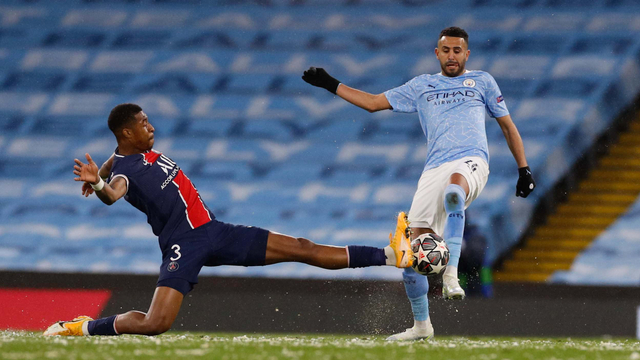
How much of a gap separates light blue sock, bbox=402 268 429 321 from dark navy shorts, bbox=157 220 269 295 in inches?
41.5

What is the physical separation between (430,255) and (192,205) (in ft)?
4.43

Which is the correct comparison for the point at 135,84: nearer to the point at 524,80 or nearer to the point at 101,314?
the point at 101,314

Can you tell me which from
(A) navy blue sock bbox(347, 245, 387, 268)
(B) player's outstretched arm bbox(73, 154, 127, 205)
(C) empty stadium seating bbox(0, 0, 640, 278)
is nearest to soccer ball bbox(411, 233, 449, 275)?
(A) navy blue sock bbox(347, 245, 387, 268)

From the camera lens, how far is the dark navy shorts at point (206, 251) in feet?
15.5

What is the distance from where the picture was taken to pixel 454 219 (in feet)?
16.3

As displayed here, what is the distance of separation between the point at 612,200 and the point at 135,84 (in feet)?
19.2

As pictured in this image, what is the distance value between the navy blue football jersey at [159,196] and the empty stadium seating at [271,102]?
4651mm

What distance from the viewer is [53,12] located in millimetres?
11047

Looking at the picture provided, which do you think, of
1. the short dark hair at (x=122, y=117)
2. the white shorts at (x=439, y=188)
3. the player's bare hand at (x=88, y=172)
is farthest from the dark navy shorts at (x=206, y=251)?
the white shorts at (x=439, y=188)

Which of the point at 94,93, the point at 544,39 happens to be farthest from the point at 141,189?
the point at 544,39

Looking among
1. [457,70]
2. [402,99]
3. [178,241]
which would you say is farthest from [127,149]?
[457,70]

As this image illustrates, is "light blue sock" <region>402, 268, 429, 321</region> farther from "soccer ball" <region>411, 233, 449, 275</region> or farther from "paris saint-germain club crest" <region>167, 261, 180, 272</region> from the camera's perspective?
"paris saint-germain club crest" <region>167, 261, 180, 272</region>

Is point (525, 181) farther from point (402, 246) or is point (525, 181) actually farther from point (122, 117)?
point (122, 117)

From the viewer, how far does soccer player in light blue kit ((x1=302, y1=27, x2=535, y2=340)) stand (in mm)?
5211
